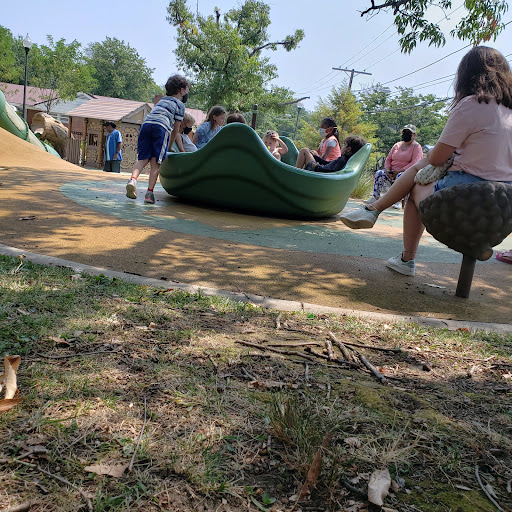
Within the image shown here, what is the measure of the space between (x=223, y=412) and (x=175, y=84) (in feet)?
17.3

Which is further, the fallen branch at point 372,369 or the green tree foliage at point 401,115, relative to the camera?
the green tree foliage at point 401,115

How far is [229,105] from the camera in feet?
98.1

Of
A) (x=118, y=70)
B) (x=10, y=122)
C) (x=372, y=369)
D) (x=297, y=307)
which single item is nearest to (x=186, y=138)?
(x=297, y=307)

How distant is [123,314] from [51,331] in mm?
346

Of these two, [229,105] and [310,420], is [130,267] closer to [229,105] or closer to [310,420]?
[310,420]

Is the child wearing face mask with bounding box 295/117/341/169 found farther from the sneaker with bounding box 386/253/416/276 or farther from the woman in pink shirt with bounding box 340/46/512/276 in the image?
the woman in pink shirt with bounding box 340/46/512/276

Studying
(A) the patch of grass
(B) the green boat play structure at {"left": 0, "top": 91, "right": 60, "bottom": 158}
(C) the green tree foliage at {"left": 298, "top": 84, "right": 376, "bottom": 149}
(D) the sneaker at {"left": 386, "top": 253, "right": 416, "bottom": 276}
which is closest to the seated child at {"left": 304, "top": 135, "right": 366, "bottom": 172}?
(D) the sneaker at {"left": 386, "top": 253, "right": 416, "bottom": 276}

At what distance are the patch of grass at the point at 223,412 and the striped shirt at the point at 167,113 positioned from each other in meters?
3.96

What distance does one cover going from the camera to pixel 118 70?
224ft

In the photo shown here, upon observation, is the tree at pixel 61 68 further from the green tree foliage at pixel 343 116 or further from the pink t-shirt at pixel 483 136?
the pink t-shirt at pixel 483 136

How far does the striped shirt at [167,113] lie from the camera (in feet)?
19.1

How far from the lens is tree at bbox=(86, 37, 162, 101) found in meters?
66.9

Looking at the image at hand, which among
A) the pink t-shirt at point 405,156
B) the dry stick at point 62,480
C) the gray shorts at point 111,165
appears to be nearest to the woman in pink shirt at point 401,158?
the pink t-shirt at point 405,156

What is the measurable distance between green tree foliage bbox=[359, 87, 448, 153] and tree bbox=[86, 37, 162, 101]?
37.5m
